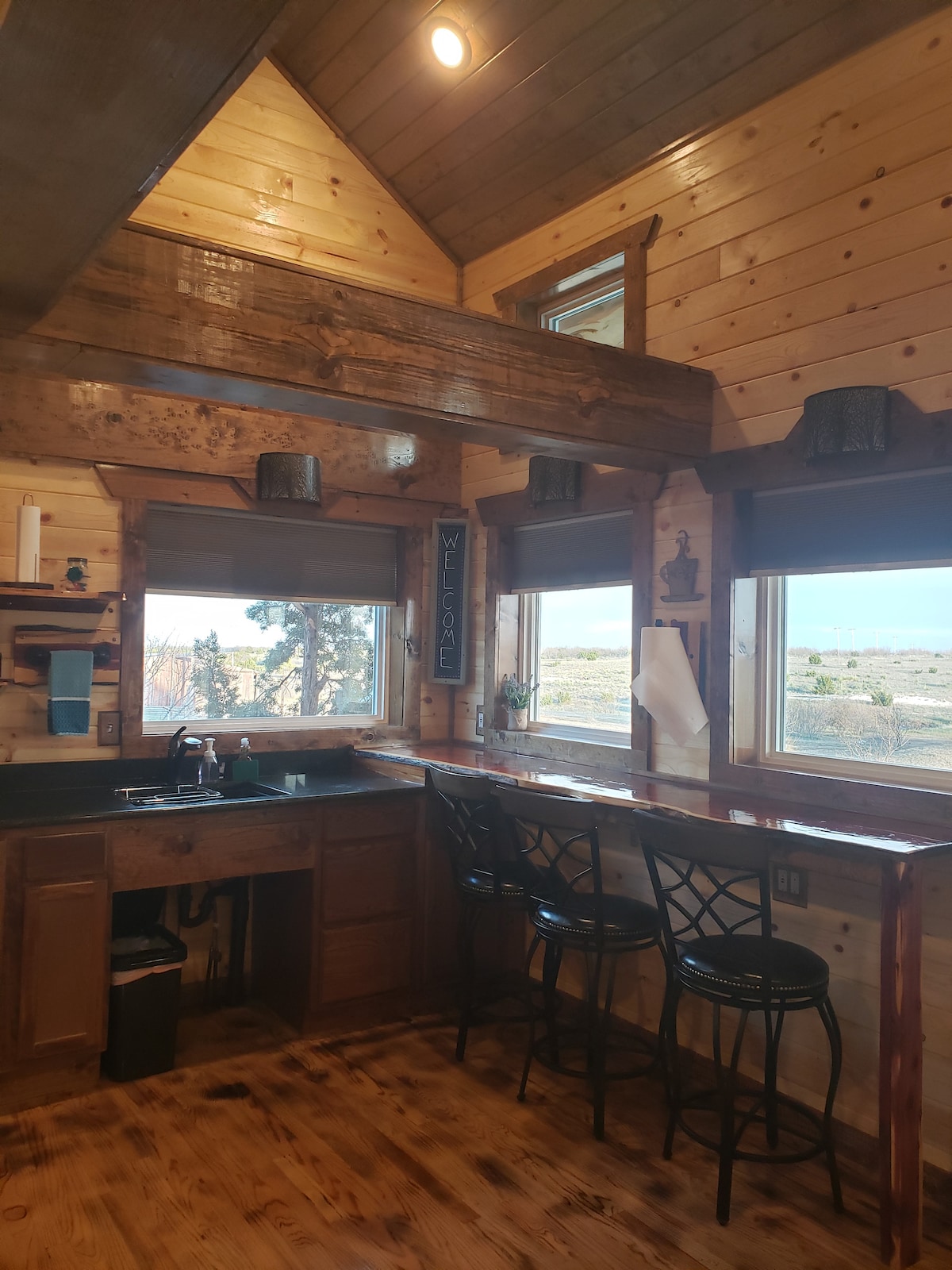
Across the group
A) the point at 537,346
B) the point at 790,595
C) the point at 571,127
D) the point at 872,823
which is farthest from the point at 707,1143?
the point at 571,127

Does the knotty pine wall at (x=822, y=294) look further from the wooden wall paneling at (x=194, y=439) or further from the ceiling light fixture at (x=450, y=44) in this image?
the wooden wall paneling at (x=194, y=439)

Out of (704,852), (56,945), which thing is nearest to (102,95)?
(704,852)

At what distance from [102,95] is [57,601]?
7.93 feet

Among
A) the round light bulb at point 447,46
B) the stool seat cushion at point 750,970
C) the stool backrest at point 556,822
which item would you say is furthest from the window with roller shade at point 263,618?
the stool seat cushion at point 750,970


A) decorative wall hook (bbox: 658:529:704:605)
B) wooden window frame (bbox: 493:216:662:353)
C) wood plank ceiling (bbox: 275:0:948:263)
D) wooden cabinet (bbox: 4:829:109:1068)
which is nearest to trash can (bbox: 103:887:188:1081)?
wooden cabinet (bbox: 4:829:109:1068)

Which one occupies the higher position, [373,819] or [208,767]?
[208,767]

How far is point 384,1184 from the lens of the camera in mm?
2484

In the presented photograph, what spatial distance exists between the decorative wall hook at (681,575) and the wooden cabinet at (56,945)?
2046 millimetres

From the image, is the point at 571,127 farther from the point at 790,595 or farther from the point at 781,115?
the point at 790,595

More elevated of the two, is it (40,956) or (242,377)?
(242,377)

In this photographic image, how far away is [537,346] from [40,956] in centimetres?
239

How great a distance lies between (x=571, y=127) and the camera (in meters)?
3.53

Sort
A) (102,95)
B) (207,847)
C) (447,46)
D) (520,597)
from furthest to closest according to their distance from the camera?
1. (520,597)
2. (447,46)
3. (207,847)
4. (102,95)

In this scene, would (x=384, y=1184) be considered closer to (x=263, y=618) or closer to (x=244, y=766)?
(x=244, y=766)
